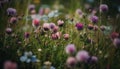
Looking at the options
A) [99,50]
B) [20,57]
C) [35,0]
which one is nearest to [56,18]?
[99,50]

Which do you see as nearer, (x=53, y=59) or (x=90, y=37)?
(x=53, y=59)

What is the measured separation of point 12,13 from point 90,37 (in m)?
0.73

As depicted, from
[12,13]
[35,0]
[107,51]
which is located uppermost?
[12,13]

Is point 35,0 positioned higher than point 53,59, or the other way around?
point 53,59

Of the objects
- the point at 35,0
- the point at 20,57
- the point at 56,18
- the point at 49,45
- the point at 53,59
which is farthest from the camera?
the point at 35,0

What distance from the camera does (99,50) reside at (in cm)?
314

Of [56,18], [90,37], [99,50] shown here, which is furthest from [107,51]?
[56,18]

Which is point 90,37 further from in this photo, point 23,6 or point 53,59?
point 23,6

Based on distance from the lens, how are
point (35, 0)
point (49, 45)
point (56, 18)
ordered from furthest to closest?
point (35, 0) < point (56, 18) < point (49, 45)

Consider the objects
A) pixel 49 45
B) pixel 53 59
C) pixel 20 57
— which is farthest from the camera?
pixel 49 45

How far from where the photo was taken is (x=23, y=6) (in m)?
4.20

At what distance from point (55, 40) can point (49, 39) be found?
0.10 meters

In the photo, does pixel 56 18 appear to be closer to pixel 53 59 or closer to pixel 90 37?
pixel 90 37

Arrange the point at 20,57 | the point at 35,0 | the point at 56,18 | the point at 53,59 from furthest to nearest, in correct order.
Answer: the point at 35,0 → the point at 56,18 → the point at 53,59 → the point at 20,57
